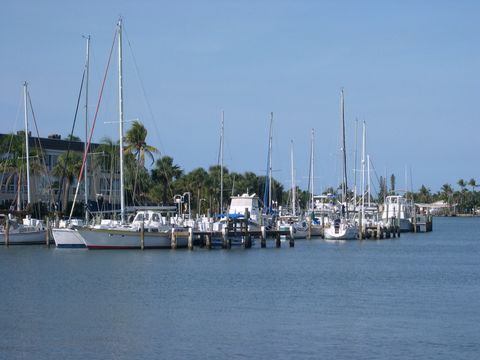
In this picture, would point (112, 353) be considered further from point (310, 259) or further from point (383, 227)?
point (383, 227)

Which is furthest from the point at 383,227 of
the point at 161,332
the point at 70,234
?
the point at 161,332

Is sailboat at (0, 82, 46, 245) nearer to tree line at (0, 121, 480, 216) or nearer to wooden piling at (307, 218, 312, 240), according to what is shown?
tree line at (0, 121, 480, 216)

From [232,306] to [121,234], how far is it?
27583 millimetres

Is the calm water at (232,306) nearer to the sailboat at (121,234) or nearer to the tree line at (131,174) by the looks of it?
the sailboat at (121,234)

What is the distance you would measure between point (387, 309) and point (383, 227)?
58804 mm

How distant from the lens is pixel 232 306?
4081 centimetres

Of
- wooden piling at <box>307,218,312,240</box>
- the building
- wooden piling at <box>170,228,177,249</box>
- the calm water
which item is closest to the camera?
the calm water

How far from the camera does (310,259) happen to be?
2685 inches

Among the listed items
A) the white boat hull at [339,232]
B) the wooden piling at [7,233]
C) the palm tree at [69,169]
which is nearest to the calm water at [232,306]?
the wooden piling at [7,233]

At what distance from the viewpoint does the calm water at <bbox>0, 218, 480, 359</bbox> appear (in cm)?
3111

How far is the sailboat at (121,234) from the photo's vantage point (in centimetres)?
6688

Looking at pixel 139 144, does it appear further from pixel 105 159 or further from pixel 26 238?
pixel 26 238

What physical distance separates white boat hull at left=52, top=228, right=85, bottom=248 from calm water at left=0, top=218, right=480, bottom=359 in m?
0.59

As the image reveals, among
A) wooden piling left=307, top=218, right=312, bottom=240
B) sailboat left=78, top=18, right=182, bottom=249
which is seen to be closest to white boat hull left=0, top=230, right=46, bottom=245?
sailboat left=78, top=18, right=182, bottom=249
